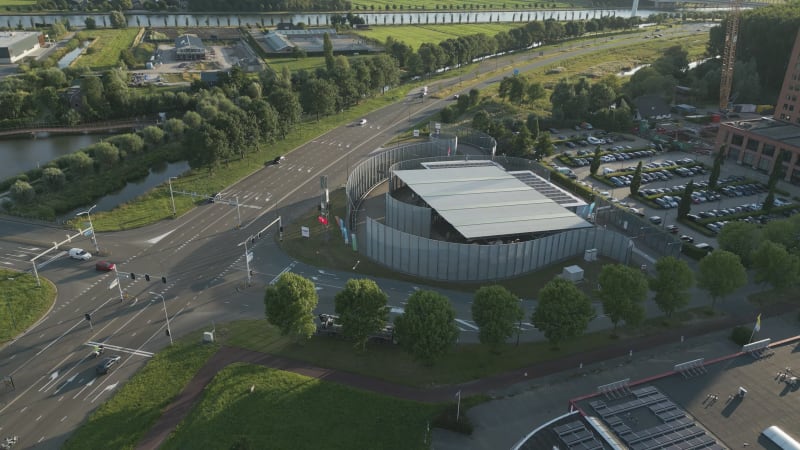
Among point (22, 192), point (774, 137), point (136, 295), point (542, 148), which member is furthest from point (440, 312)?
A: point (774, 137)

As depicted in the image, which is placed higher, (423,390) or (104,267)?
(104,267)

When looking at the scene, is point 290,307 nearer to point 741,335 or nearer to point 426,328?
point 426,328

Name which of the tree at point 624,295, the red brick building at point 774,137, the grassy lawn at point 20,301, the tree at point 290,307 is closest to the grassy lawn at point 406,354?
the tree at point 290,307

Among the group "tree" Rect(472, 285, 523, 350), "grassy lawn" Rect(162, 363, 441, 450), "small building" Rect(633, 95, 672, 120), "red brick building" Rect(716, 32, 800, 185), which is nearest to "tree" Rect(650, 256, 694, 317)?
"tree" Rect(472, 285, 523, 350)

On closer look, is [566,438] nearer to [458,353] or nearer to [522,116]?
[458,353]

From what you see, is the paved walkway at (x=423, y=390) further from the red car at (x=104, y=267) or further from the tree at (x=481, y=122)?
the tree at (x=481, y=122)

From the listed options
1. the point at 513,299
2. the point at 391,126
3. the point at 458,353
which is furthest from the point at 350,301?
the point at 391,126

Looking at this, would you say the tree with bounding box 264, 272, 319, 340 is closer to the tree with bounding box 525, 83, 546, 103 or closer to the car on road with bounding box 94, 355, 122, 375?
the car on road with bounding box 94, 355, 122, 375

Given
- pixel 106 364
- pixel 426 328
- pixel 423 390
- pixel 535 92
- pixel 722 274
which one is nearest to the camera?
pixel 426 328
